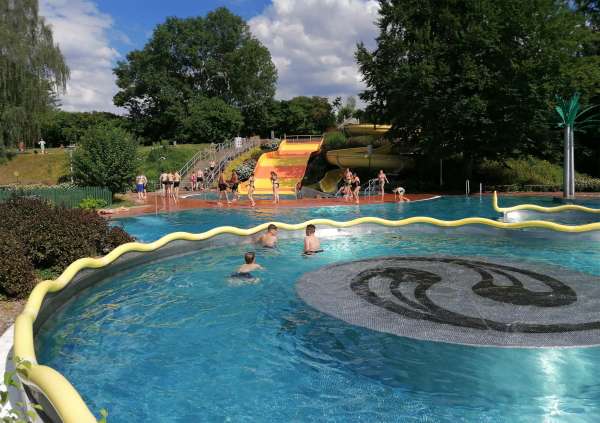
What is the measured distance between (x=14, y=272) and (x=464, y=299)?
23.9ft

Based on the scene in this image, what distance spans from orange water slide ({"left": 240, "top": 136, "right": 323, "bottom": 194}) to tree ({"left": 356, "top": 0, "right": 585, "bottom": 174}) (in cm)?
872

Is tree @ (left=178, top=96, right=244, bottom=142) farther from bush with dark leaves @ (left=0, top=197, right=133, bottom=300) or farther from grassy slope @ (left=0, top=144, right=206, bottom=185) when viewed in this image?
bush with dark leaves @ (left=0, top=197, right=133, bottom=300)

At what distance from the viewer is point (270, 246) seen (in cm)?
Result: 1326

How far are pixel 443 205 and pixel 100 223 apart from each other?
16973 millimetres

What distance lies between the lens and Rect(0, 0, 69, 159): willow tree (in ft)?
88.5

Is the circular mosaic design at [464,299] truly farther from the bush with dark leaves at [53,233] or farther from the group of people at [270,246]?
the bush with dark leaves at [53,233]

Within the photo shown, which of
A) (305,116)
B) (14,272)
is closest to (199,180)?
(14,272)

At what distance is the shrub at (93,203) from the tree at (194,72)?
39.4 m

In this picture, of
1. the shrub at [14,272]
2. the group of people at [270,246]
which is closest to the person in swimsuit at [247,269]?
the group of people at [270,246]

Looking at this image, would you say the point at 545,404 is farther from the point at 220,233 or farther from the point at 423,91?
the point at 423,91

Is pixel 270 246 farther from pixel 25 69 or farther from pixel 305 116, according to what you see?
pixel 305 116

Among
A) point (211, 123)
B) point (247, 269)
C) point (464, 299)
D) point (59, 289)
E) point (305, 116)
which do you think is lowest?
point (464, 299)

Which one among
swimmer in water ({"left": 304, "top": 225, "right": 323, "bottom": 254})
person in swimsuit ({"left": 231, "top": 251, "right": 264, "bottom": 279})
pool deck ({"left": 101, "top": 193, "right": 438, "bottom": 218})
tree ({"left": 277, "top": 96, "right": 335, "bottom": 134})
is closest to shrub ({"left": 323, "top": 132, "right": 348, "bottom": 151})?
pool deck ({"left": 101, "top": 193, "right": 438, "bottom": 218})

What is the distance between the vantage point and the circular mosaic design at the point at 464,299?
6.68 meters
